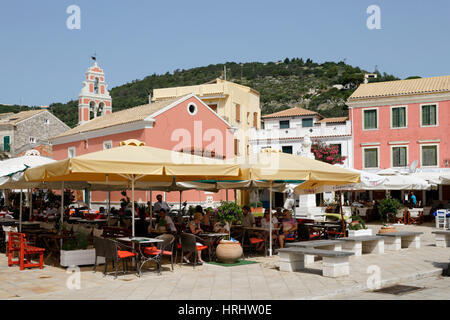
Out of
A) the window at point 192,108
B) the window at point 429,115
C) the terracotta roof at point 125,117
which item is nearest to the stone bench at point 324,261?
the terracotta roof at point 125,117

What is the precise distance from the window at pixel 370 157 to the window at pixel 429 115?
3.68m

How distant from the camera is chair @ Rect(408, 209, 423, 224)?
2373 centimetres

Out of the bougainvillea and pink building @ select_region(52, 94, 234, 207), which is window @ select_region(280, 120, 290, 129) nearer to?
the bougainvillea

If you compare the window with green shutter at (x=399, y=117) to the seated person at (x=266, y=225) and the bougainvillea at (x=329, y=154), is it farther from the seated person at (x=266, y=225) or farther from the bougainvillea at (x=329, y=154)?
the seated person at (x=266, y=225)

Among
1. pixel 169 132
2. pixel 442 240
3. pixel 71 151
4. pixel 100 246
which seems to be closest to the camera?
pixel 100 246

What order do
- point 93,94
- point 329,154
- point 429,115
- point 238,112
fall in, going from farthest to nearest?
point 238,112 → point 93,94 → point 329,154 → point 429,115

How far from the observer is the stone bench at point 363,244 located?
38.9ft

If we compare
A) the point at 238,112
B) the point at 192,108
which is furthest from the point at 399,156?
the point at 238,112

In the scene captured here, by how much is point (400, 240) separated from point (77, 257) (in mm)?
8701

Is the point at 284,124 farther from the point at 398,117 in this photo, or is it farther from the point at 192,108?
the point at 192,108

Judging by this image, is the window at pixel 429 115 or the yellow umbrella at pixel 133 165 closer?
the yellow umbrella at pixel 133 165

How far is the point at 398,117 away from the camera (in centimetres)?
3228
